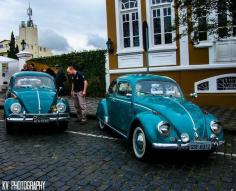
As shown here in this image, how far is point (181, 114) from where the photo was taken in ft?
20.4

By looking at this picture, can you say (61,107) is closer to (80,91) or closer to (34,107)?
(34,107)

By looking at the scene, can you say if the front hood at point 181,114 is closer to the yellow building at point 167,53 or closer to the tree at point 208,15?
the tree at point 208,15

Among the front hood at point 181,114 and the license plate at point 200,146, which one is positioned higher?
the front hood at point 181,114

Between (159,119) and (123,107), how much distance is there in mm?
1543

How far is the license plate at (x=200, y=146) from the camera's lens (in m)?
5.82

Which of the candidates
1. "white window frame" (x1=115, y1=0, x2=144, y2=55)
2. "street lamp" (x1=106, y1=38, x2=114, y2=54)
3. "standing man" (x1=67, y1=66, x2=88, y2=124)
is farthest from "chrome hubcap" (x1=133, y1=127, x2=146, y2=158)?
"street lamp" (x1=106, y1=38, x2=114, y2=54)

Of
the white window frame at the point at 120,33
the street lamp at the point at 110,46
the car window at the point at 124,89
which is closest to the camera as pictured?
the car window at the point at 124,89

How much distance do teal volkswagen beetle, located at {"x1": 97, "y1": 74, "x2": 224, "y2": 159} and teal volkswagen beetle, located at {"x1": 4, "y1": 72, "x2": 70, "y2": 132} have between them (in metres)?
1.59

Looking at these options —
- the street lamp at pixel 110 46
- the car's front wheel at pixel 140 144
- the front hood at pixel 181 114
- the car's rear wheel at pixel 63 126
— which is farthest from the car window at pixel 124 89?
the street lamp at pixel 110 46

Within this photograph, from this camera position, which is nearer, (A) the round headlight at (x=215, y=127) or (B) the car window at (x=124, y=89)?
(A) the round headlight at (x=215, y=127)

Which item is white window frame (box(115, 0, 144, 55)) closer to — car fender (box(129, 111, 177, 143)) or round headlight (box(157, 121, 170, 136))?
car fender (box(129, 111, 177, 143))

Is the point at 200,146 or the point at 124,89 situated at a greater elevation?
the point at 124,89

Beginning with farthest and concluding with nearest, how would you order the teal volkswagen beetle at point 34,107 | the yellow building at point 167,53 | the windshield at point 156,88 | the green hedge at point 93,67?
the green hedge at point 93,67 → the yellow building at point 167,53 → the teal volkswagen beetle at point 34,107 → the windshield at point 156,88

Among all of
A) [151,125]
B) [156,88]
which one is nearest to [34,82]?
[156,88]
